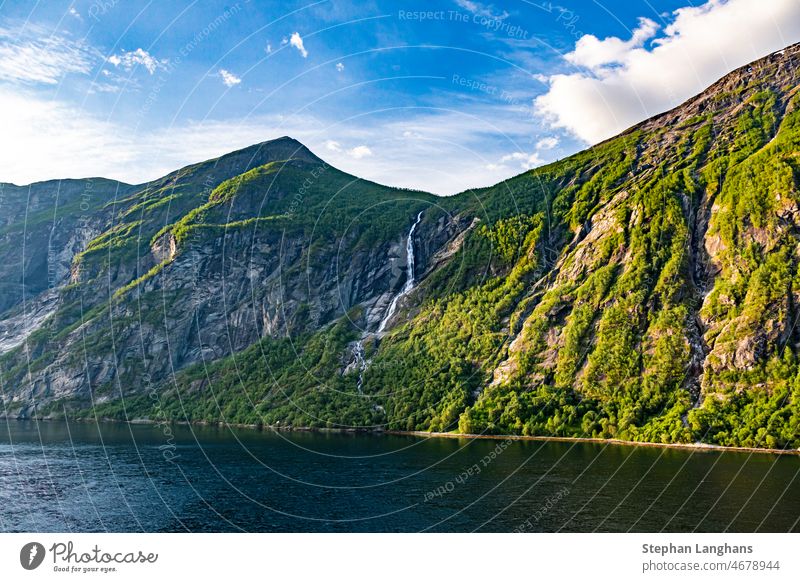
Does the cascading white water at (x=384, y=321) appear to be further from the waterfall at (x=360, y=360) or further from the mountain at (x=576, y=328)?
the mountain at (x=576, y=328)

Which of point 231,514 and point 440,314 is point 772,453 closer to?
point 231,514

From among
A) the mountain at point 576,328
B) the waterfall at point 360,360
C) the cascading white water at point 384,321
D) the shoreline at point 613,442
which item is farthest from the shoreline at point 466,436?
the cascading white water at point 384,321

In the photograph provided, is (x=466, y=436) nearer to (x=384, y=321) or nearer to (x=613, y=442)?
(x=613, y=442)

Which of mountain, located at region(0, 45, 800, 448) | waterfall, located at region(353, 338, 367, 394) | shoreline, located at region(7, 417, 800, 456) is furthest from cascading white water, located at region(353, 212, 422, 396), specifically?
shoreline, located at region(7, 417, 800, 456)

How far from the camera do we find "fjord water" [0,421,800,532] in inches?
2140

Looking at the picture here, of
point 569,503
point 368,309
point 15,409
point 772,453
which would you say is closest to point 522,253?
point 368,309

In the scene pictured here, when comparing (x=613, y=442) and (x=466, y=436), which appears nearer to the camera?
(x=613, y=442)

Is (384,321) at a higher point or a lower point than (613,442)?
higher

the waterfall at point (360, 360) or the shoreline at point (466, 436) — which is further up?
the waterfall at point (360, 360)

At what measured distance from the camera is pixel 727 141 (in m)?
154

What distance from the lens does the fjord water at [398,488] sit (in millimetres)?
54344

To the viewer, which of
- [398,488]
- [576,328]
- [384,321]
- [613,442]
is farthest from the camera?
[384,321]

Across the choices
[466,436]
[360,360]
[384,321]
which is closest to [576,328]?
[466,436]

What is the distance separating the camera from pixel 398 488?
68938 millimetres
